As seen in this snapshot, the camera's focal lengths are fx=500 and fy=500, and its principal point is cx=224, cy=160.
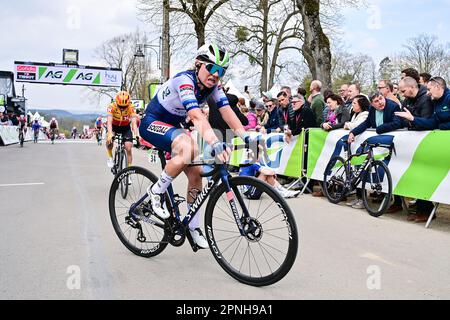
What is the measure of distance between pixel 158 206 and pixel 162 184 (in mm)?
217

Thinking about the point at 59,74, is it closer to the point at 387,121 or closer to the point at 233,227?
the point at 387,121

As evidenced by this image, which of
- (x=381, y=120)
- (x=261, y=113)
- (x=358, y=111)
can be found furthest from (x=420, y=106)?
(x=261, y=113)

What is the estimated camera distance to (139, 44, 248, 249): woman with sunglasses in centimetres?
416

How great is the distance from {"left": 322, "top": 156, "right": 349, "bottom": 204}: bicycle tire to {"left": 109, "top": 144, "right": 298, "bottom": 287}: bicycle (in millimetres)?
4296

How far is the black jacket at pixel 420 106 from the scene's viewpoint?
23.4 ft

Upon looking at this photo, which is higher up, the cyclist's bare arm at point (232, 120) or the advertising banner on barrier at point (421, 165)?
the cyclist's bare arm at point (232, 120)

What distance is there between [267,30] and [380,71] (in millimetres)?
23472

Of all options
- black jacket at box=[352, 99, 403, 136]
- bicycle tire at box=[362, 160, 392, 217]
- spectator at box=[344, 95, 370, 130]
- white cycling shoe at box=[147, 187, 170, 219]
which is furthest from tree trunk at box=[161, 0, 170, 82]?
white cycling shoe at box=[147, 187, 170, 219]

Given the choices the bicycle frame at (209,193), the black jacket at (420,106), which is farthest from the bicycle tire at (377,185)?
the bicycle frame at (209,193)

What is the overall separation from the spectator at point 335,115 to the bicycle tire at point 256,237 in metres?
5.32

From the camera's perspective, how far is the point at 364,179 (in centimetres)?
764

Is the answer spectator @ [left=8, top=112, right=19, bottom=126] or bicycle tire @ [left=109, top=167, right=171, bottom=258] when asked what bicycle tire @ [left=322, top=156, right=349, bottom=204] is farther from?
spectator @ [left=8, top=112, right=19, bottom=126]

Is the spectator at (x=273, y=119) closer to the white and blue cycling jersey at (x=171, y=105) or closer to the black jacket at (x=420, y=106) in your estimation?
the black jacket at (x=420, y=106)
